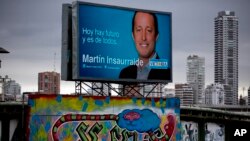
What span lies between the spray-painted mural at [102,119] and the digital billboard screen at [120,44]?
1.61 m

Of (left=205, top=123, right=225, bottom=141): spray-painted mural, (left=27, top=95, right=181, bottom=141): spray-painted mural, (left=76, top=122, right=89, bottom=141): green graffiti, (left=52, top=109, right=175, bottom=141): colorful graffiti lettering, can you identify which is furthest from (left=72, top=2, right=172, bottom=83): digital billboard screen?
(left=205, top=123, right=225, bottom=141): spray-painted mural

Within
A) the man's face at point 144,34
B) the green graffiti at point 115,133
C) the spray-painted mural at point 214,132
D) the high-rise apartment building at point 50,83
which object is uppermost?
the man's face at point 144,34

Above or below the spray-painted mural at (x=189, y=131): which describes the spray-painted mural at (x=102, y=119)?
above

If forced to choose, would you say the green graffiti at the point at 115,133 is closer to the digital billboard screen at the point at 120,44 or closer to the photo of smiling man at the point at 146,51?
the digital billboard screen at the point at 120,44

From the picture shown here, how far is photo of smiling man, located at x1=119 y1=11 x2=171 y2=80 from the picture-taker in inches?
1217

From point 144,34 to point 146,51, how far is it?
3.44 feet

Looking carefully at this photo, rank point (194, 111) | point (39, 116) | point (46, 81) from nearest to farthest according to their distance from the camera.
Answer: point (39, 116), point (194, 111), point (46, 81)

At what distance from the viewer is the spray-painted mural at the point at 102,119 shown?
86.7 feet

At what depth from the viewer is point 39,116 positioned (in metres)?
26.3

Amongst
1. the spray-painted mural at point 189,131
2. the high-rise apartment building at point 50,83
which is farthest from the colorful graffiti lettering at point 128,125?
the high-rise apartment building at point 50,83

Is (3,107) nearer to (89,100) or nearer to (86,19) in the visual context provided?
(89,100)

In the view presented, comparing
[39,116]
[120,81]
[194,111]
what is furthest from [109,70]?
[194,111]

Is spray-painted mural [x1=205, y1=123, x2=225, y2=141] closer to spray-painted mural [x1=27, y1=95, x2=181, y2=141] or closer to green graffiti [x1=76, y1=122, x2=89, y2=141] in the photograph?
spray-painted mural [x1=27, y1=95, x2=181, y2=141]

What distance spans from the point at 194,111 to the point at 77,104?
10.8m
